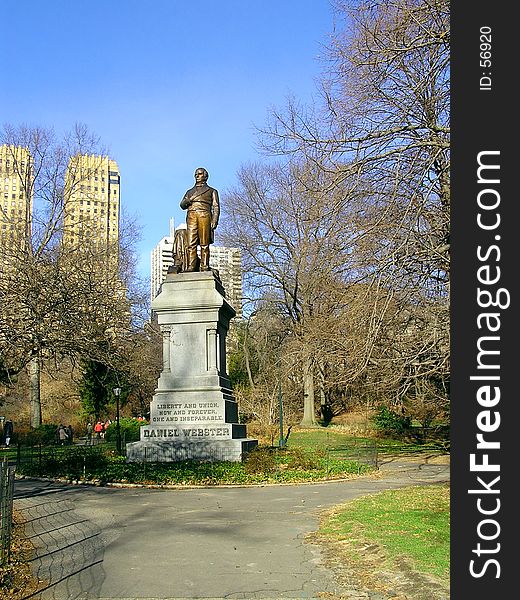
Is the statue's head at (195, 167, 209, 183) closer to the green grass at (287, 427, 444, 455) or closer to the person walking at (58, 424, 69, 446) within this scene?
the green grass at (287, 427, 444, 455)

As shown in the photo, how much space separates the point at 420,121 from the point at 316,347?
11.7 meters

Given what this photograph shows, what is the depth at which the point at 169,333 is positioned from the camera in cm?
2242

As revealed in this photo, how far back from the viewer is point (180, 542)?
10156 mm

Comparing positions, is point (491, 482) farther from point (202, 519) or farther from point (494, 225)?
point (202, 519)

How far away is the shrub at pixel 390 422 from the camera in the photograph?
42125 millimetres

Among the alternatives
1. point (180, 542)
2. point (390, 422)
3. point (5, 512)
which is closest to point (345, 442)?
point (390, 422)

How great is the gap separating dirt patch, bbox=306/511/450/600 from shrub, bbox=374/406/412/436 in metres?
33.4

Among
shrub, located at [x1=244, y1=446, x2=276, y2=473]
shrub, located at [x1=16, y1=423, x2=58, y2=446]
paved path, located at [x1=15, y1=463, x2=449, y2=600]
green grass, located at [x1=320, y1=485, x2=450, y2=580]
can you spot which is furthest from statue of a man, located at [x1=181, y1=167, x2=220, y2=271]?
shrub, located at [x1=16, y1=423, x2=58, y2=446]

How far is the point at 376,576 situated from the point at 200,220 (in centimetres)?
1678

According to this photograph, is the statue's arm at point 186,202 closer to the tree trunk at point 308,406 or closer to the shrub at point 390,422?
the shrub at point 390,422

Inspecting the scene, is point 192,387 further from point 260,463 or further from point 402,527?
point 402,527

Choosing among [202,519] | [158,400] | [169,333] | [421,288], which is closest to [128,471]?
[158,400]

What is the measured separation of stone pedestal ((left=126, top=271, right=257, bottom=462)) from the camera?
21.0 m

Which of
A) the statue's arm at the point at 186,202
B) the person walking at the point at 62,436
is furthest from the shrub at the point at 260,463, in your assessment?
the person walking at the point at 62,436
